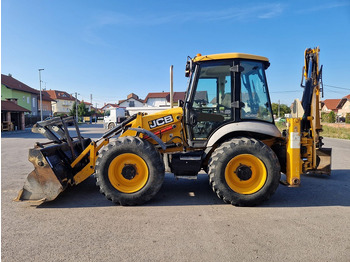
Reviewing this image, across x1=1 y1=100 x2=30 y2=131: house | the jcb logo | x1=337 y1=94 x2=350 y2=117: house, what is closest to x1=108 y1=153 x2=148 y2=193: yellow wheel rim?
the jcb logo

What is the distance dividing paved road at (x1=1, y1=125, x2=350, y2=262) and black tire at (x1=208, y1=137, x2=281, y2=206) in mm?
204

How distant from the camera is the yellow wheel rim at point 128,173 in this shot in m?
4.19

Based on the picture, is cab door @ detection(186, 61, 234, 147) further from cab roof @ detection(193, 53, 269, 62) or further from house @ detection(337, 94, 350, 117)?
house @ detection(337, 94, 350, 117)

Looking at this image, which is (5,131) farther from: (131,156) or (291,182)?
(291,182)

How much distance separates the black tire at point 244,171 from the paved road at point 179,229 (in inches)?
8.0

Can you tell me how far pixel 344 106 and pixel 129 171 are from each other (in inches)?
2734

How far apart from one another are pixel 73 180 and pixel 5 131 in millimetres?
26883

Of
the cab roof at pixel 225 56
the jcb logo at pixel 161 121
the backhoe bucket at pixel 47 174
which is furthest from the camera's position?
the jcb logo at pixel 161 121

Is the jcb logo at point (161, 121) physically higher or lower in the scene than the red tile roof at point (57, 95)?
lower

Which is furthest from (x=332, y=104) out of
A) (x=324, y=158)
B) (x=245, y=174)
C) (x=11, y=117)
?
(x=245, y=174)

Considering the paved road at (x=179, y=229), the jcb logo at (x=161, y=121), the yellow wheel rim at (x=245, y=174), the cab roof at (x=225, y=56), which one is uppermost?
the cab roof at (x=225, y=56)

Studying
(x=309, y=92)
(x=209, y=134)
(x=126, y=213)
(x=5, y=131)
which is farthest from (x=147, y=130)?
(x=5, y=131)

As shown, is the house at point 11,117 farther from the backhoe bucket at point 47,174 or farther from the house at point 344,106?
the house at point 344,106

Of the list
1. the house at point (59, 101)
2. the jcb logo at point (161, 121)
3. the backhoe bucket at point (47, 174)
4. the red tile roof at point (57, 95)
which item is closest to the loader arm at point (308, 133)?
the jcb logo at point (161, 121)
